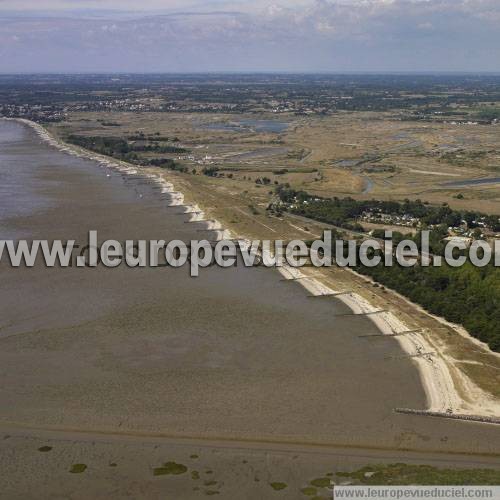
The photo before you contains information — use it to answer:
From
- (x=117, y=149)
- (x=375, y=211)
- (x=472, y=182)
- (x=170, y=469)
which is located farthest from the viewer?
(x=117, y=149)

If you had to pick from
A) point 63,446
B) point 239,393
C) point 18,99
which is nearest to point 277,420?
point 239,393

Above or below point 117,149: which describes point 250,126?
above

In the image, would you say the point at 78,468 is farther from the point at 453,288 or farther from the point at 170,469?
the point at 453,288

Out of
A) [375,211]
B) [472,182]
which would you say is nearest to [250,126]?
[472,182]

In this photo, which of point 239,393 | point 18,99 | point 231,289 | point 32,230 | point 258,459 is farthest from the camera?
point 18,99

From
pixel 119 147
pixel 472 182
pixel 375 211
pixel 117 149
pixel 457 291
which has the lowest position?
pixel 457 291

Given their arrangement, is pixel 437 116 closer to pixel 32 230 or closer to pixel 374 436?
pixel 32 230

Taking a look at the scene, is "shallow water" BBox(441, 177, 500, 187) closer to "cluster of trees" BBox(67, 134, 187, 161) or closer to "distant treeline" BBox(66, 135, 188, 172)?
"distant treeline" BBox(66, 135, 188, 172)
